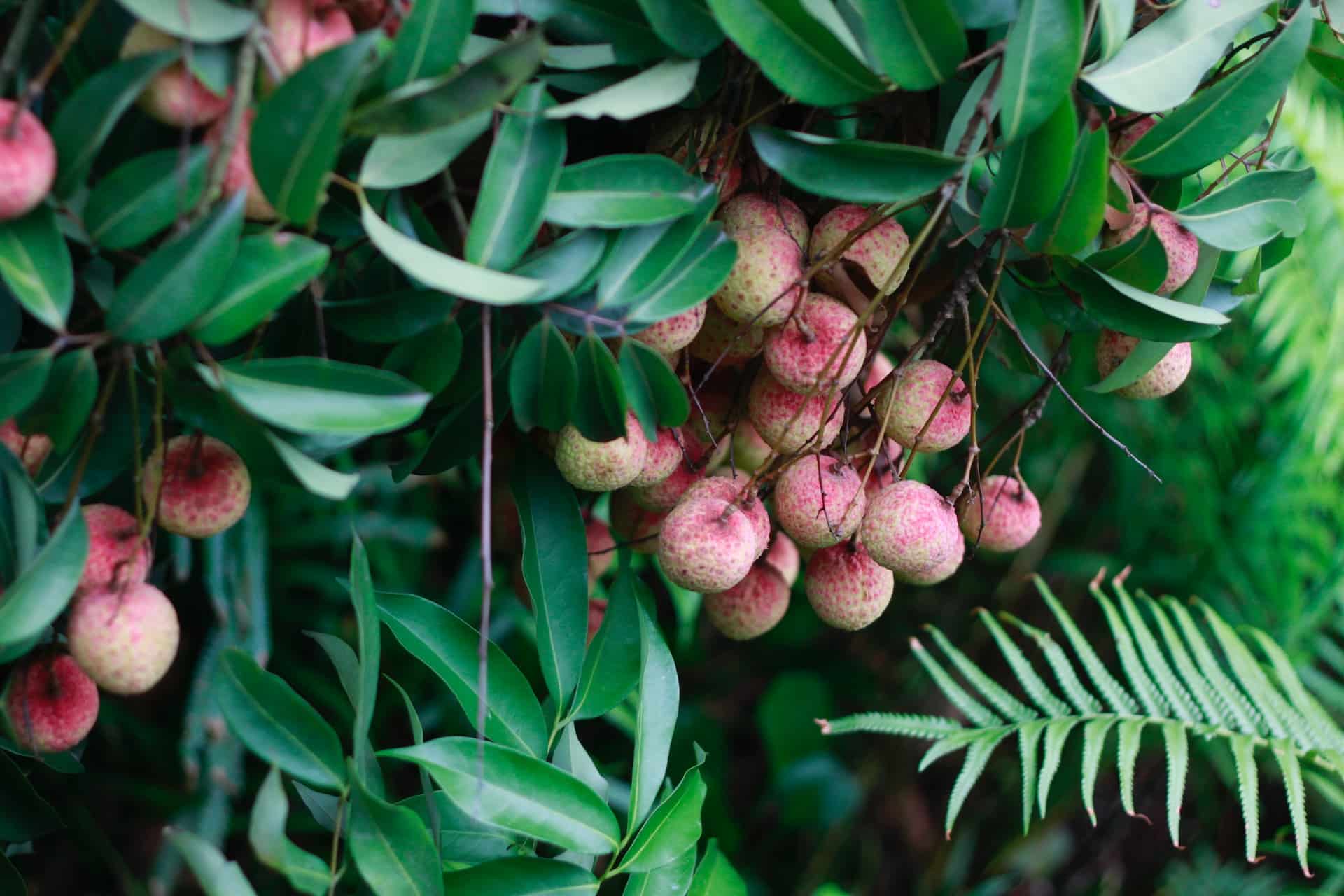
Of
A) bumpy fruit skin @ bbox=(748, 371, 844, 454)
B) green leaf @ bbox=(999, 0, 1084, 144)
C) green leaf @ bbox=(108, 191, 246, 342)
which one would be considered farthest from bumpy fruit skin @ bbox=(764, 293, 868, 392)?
green leaf @ bbox=(108, 191, 246, 342)

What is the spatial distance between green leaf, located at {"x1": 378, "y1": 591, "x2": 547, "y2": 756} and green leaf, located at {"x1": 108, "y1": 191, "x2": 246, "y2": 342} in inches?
7.7

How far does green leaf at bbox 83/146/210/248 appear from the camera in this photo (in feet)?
1.13

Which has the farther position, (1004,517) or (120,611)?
(1004,517)

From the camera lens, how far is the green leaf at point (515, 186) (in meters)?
0.39

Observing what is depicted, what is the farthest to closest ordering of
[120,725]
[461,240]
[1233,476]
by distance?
[1233,476], [120,725], [461,240]

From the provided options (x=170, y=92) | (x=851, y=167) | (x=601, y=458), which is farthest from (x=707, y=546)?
(x=170, y=92)

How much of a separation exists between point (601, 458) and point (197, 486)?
0.17 m

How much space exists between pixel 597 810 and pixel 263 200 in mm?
308

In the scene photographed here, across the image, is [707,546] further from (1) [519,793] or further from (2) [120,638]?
(2) [120,638]

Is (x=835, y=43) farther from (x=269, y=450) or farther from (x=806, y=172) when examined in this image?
(x=269, y=450)

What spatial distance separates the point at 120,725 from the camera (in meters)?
1.28

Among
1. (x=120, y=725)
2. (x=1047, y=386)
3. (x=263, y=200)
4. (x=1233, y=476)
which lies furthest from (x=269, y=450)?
(x=1233, y=476)

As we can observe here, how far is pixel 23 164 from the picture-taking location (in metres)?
0.33

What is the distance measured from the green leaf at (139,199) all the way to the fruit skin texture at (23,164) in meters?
0.02
